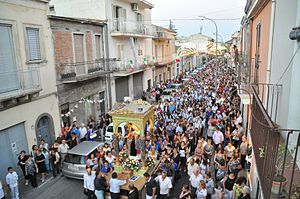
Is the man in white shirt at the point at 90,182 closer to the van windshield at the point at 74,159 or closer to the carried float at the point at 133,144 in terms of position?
the carried float at the point at 133,144

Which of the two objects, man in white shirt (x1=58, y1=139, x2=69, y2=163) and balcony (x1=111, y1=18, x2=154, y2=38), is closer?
man in white shirt (x1=58, y1=139, x2=69, y2=163)

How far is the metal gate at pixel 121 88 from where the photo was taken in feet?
76.7

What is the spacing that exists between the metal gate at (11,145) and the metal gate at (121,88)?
37.1 feet

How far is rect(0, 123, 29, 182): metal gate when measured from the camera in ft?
38.3

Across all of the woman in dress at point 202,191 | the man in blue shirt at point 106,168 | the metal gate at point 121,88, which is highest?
the metal gate at point 121,88

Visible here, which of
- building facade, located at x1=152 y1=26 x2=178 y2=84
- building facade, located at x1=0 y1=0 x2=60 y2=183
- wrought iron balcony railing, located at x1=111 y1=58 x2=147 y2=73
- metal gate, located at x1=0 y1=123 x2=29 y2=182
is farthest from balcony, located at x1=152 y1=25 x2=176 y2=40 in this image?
metal gate, located at x1=0 y1=123 x2=29 y2=182

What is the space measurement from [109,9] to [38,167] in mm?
14071

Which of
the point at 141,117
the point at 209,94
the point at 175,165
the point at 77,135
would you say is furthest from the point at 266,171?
the point at 209,94

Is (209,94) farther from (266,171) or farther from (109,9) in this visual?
(266,171)

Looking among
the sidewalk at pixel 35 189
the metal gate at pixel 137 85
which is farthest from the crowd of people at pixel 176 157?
Answer: the metal gate at pixel 137 85

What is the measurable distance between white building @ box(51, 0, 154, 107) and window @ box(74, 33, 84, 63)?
136 inches

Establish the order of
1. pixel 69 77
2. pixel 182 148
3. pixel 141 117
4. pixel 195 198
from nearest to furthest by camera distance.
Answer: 1. pixel 195 198
2. pixel 182 148
3. pixel 141 117
4. pixel 69 77

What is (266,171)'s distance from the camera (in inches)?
167

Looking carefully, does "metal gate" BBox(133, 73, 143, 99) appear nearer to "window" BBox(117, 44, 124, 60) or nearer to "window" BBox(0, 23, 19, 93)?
"window" BBox(117, 44, 124, 60)
